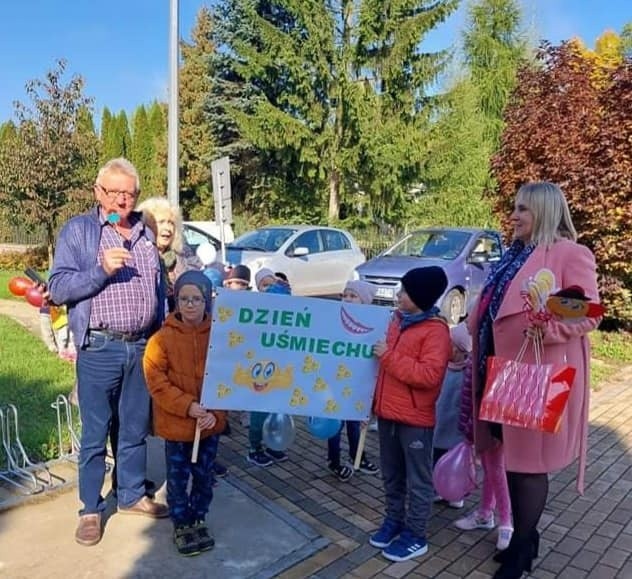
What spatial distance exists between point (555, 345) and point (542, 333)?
4.8 inches

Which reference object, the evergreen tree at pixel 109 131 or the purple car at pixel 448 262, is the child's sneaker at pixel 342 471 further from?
the evergreen tree at pixel 109 131

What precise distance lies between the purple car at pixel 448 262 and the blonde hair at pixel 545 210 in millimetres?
7446

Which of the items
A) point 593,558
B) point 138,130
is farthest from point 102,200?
point 138,130

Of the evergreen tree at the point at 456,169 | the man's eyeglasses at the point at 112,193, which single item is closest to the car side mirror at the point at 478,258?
the man's eyeglasses at the point at 112,193

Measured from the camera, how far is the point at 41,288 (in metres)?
3.30

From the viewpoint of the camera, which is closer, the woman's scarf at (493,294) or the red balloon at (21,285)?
the woman's scarf at (493,294)

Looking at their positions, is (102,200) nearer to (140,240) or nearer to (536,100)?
(140,240)

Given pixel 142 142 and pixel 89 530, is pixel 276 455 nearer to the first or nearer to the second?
pixel 89 530

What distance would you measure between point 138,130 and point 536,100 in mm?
26108

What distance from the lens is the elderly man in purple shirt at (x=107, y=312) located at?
3.21 meters

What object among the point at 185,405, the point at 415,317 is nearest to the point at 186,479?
the point at 185,405

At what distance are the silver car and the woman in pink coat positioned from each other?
353 inches

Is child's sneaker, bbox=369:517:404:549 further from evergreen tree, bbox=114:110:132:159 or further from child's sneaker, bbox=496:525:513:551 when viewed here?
evergreen tree, bbox=114:110:132:159

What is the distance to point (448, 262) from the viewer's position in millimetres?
11031
